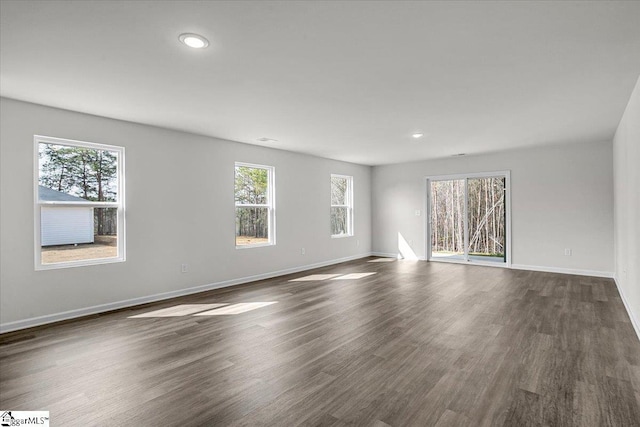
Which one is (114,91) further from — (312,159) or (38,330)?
(312,159)

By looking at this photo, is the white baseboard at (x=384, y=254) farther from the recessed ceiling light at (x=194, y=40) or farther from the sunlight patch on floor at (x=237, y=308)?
the recessed ceiling light at (x=194, y=40)

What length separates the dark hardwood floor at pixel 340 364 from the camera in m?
2.01

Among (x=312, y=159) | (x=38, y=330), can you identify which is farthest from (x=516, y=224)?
(x=38, y=330)

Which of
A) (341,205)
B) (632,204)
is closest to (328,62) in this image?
(632,204)

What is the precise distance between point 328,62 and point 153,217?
3.35 meters

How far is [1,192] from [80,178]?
0.75m

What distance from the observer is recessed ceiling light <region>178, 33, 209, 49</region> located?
2250 mm

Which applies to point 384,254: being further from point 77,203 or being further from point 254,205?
point 77,203

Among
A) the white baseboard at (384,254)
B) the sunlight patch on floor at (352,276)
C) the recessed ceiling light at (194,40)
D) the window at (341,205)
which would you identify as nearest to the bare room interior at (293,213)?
the recessed ceiling light at (194,40)

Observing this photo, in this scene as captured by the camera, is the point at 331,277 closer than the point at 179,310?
No

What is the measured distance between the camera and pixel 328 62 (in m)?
2.68

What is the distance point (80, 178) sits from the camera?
159 inches

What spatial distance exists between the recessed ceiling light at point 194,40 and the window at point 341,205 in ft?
18.2

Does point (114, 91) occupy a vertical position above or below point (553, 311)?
above
